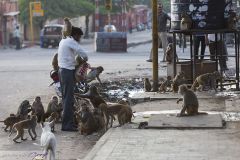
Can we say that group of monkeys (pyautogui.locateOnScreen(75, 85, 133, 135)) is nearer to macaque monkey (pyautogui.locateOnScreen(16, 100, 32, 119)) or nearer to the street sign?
macaque monkey (pyautogui.locateOnScreen(16, 100, 32, 119))

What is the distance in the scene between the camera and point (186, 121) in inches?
500

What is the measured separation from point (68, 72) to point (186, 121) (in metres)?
2.20

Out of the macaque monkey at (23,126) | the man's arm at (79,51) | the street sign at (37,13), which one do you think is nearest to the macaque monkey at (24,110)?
the macaque monkey at (23,126)

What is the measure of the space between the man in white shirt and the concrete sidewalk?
1137 mm

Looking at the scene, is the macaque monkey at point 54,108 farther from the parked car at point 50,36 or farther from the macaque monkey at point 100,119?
the parked car at point 50,36

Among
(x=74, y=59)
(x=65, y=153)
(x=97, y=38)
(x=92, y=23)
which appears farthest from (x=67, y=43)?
(x=92, y=23)

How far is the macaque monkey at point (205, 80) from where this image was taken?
17.1m

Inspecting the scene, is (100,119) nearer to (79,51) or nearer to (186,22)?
(79,51)

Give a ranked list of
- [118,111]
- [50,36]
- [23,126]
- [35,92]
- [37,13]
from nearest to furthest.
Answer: [23,126]
[118,111]
[35,92]
[50,36]
[37,13]

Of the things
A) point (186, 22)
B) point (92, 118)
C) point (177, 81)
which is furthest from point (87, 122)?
point (186, 22)

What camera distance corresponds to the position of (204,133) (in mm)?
11734

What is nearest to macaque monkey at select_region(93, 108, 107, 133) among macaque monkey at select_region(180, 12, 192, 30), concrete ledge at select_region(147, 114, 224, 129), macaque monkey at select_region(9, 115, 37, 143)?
concrete ledge at select_region(147, 114, 224, 129)

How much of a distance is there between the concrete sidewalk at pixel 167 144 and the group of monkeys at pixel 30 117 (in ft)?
4.23

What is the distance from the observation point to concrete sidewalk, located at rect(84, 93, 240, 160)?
32.8 ft
